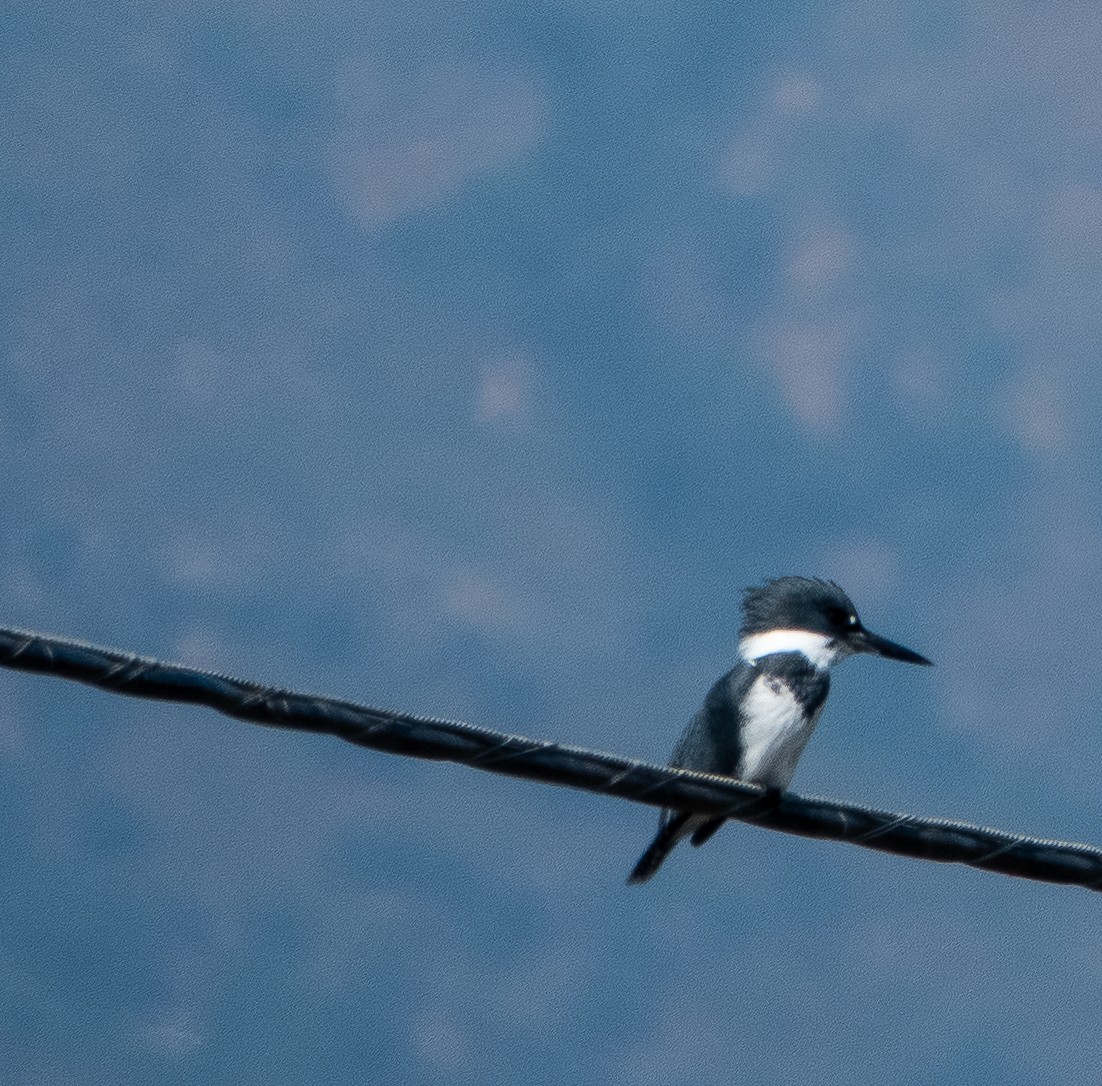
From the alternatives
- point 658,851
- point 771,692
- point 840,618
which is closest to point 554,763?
point 658,851

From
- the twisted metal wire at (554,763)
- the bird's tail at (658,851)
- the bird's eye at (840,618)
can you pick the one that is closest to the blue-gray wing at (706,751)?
the bird's tail at (658,851)

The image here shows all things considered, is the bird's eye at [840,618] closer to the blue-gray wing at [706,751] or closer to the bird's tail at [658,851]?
the blue-gray wing at [706,751]

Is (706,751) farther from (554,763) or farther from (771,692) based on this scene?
(554,763)

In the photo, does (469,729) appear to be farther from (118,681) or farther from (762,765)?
(762,765)

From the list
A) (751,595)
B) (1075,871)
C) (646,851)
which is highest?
(751,595)

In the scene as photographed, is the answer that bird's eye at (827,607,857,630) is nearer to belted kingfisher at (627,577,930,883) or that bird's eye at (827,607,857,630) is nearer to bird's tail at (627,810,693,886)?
belted kingfisher at (627,577,930,883)

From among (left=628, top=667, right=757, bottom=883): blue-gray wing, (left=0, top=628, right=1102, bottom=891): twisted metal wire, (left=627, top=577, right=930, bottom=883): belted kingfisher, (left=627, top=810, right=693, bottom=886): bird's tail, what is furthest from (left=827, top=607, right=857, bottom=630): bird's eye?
(left=0, top=628, right=1102, bottom=891): twisted metal wire

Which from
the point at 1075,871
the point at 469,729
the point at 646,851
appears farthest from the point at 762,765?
the point at 469,729
